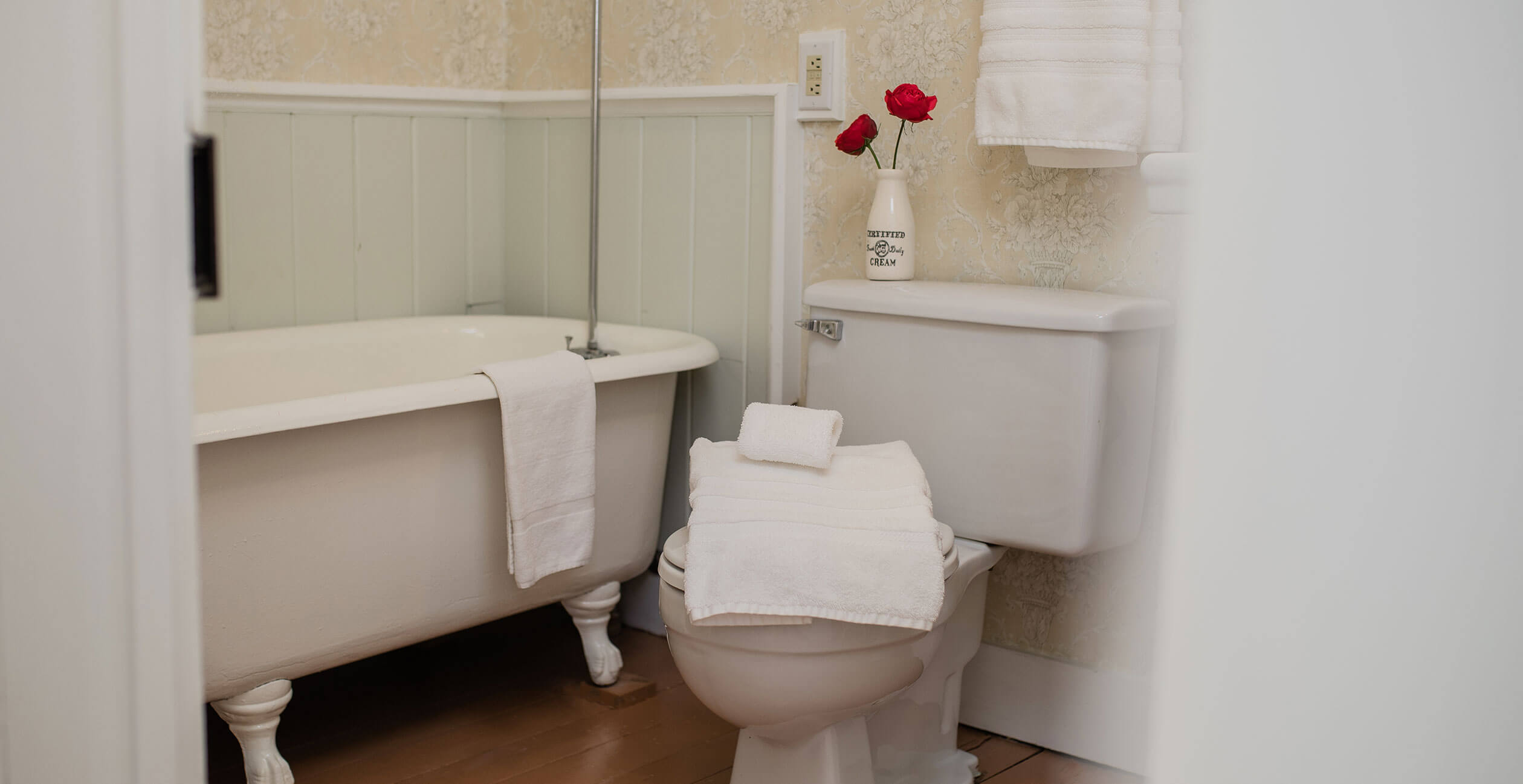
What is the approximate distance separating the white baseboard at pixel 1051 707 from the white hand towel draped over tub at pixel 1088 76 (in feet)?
2.78

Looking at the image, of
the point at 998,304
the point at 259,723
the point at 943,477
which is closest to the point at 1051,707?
the point at 943,477

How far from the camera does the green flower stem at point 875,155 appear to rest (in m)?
2.03

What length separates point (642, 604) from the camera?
251 cm

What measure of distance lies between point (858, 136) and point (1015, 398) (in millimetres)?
536

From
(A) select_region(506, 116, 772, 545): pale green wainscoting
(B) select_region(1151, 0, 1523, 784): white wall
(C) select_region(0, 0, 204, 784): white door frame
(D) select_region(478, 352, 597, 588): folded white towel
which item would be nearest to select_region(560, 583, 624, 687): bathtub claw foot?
(D) select_region(478, 352, 597, 588): folded white towel

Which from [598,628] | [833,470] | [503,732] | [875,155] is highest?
[875,155]

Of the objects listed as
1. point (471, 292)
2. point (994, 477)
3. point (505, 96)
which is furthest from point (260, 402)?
point (994, 477)

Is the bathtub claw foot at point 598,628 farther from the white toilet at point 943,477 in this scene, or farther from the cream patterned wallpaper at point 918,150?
the cream patterned wallpaper at point 918,150

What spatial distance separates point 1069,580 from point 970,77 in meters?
0.84

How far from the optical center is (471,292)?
108 inches

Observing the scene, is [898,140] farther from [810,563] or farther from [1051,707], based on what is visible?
[1051,707]

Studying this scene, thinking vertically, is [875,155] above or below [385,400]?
above

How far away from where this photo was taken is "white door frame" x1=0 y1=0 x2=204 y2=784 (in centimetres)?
57

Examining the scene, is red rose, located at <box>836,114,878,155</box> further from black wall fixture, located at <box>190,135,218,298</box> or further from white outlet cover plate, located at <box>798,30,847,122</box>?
black wall fixture, located at <box>190,135,218,298</box>
